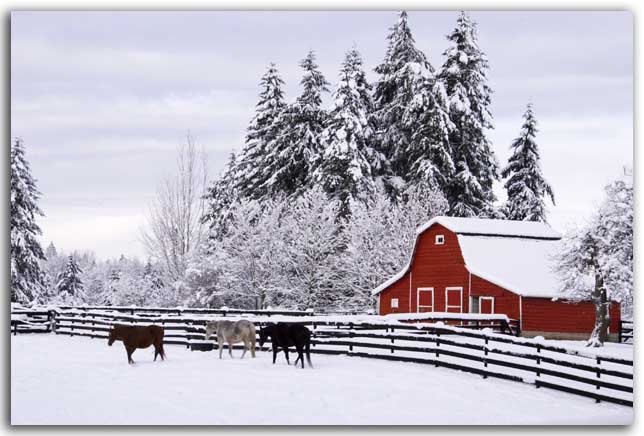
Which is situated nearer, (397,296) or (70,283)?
(70,283)

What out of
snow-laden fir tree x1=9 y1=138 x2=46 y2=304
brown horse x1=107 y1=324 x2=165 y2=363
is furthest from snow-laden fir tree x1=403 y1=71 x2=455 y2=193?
snow-laden fir tree x1=9 y1=138 x2=46 y2=304

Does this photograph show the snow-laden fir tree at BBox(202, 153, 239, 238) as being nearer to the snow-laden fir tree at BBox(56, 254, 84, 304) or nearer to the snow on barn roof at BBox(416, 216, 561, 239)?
the snow-laden fir tree at BBox(56, 254, 84, 304)

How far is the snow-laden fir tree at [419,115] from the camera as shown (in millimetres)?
41406

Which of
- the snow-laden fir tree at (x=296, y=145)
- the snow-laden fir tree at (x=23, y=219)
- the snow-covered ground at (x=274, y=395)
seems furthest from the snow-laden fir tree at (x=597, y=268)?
the snow-laden fir tree at (x=296, y=145)

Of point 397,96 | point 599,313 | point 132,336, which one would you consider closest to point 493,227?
point 599,313

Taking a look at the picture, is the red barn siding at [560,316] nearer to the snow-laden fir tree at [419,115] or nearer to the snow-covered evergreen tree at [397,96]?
the snow-laden fir tree at [419,115]

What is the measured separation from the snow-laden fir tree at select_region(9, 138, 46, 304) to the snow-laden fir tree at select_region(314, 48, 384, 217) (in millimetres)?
26371

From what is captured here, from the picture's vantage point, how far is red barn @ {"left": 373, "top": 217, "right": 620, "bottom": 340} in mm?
31891

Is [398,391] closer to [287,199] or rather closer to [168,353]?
[168,353]

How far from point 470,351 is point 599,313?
1003 cm

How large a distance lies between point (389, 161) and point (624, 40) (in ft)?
99.7

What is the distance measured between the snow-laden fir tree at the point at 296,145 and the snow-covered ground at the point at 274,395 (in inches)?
1009

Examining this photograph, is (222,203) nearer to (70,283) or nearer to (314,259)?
(314,259)

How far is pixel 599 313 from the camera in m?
28.9
